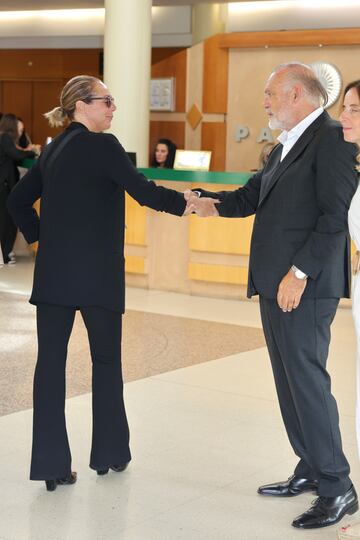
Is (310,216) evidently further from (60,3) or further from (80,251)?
(60,3)

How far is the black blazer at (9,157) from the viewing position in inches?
433

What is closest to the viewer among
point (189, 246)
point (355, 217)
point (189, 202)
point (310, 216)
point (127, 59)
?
point (355, 217)

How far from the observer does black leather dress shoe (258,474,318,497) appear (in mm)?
3918

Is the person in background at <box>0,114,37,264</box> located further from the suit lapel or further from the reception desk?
the suit lapel

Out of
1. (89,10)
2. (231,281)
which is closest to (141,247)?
(231,281)

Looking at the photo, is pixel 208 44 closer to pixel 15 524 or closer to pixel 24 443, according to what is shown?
pixel 24 443

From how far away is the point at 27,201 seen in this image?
13.2 feet

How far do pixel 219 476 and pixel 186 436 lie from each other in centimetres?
58

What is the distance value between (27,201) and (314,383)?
4.62ft

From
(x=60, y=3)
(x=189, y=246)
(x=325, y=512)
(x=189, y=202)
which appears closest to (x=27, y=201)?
(x=189, y=202)

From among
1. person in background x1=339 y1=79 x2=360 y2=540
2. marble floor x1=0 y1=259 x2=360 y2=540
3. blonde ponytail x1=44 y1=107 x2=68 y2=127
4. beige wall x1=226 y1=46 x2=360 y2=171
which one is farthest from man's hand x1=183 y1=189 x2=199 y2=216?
beige wall x1=226 y1=46 x2=360 y2=171

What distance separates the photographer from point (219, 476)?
13.6 feet

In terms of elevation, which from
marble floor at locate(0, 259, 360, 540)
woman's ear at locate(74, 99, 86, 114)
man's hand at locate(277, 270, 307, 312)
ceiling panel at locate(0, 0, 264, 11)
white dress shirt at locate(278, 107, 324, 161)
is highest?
ceiling panel at locate(0, 0, 264, 11)

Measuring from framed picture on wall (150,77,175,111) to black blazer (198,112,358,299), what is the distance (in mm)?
11071
